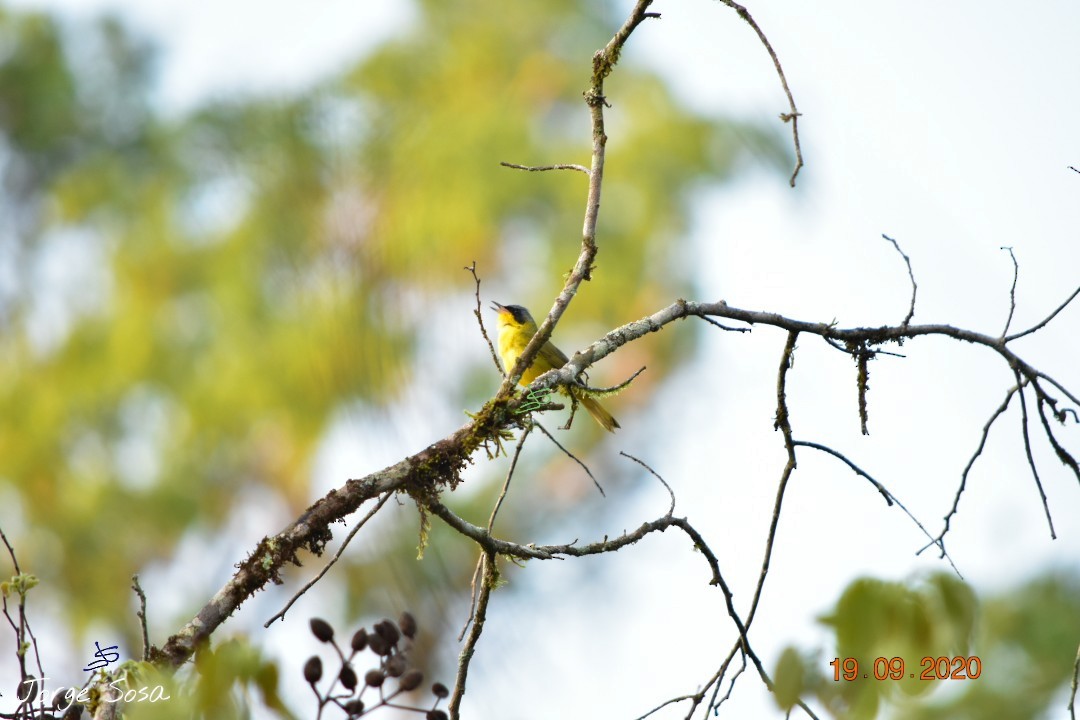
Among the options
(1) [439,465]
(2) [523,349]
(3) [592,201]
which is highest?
(2) [523,349]

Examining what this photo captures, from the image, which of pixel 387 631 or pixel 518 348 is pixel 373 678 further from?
pixel 518 348

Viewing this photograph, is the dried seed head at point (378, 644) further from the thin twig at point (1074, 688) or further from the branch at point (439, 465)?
the thin twig at point (1074, 688)

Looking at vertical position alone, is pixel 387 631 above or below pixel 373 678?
above

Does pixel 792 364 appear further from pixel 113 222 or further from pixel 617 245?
pixel 113 222

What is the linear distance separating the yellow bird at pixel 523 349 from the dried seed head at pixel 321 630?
248 cm

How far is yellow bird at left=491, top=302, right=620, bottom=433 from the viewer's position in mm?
5621

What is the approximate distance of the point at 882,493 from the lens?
9.54 feet

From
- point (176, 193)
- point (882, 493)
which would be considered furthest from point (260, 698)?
point (176, 193)

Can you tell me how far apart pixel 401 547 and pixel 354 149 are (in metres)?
9.52

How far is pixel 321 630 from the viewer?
2.87 metres
